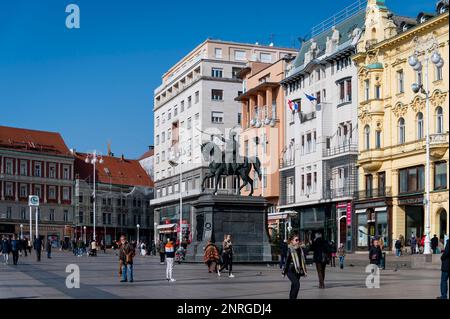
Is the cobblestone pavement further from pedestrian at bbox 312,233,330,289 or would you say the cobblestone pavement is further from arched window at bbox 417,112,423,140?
arched window at bbox 417,112,423,140

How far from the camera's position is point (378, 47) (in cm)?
6203

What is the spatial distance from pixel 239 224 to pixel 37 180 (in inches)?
3248

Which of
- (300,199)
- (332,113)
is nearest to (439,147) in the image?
(332,113)

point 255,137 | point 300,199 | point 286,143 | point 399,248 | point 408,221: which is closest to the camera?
point 399,248

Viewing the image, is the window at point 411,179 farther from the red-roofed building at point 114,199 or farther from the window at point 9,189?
the red-roofed building at point 114,199

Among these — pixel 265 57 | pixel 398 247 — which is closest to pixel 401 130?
pixel 398 247

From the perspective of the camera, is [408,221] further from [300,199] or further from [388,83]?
[300,199]

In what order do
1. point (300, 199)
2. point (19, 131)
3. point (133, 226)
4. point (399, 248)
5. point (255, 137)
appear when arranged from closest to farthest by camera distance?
point (399, 248)
point (300, 199)
point (255, 137)
point (19, 131)
point (133, 226)

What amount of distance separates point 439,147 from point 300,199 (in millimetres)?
22570

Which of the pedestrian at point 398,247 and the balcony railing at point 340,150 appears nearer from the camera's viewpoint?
the pedestrian at point 398,247

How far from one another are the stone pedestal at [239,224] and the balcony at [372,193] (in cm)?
2016

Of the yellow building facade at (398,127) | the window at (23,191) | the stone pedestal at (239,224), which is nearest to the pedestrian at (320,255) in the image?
the stone pedestal at (239,224)

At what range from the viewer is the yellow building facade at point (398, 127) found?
55.2 metres

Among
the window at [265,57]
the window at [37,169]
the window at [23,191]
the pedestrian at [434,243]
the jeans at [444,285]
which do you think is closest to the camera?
the jeans at [444,285]
